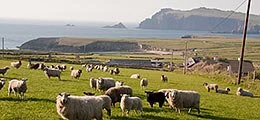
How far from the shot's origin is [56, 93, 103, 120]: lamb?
15.6 m

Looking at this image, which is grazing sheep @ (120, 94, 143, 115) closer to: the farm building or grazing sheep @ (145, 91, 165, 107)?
grazing sheep @ (145, 91, 165, 107)

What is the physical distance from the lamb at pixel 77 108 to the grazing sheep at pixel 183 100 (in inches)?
251

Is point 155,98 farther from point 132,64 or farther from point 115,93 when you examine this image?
point 132,64

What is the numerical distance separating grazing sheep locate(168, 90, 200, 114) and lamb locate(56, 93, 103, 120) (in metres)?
6.37

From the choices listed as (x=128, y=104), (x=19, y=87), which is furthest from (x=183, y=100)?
(x=19, y=87)

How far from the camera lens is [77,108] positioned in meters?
15.8

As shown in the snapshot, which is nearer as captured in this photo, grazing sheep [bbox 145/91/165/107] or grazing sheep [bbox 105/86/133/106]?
grazing sheep [bbox 105/86/133/106]

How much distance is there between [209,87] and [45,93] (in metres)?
19.5

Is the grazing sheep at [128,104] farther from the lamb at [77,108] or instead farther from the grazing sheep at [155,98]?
the grazing sheep at [155,98]

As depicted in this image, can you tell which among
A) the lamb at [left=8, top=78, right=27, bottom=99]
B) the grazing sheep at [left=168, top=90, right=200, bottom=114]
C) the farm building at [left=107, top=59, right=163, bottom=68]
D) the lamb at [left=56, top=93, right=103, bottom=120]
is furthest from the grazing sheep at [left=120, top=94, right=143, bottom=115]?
the farm building at [left=107, top=59, right=163, bottom=68]

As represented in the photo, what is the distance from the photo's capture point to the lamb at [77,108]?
15633mm

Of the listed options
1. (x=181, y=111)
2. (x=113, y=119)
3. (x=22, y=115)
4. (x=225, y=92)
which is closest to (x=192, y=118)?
(x=181, y=111)

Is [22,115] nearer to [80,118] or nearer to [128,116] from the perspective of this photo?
[80,118]

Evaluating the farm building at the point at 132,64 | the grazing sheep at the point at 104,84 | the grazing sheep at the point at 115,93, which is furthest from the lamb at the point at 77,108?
the farm building at the point at 132,64
